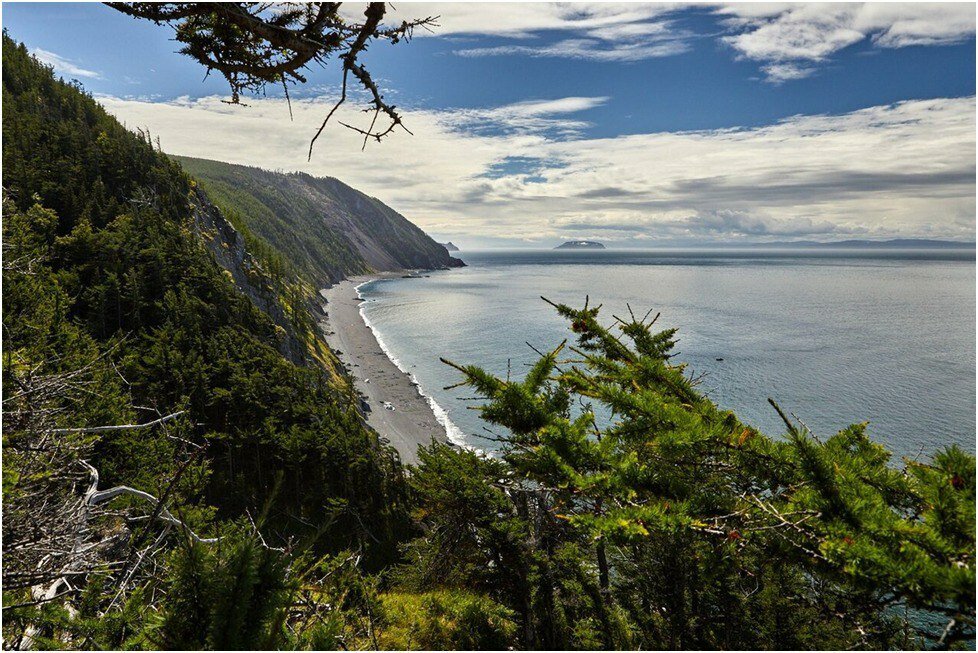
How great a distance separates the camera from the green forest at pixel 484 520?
106 inches

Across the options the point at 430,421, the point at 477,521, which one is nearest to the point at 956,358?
the point at 430,421

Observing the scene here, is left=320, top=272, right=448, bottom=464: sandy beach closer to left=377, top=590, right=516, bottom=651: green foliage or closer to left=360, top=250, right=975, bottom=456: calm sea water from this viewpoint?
left=360, top=250, right=975, bottom=456: calm sea water

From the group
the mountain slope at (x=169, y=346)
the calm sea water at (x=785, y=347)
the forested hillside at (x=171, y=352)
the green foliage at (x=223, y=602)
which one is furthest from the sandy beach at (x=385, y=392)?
the green foliage at (x=223, y=602)

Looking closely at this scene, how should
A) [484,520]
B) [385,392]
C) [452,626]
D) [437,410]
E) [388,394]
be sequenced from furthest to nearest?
[385,392]
[388,394]
[437,410]
[484,520]
[452,626]

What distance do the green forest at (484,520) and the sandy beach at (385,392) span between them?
1325 centimetres

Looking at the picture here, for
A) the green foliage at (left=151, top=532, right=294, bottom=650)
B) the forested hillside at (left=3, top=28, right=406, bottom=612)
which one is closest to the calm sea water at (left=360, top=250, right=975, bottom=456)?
the green foliage at (left=151, top=532, right=294, bottom=650)

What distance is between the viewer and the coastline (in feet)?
161

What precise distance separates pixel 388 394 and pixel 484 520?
5015 cm

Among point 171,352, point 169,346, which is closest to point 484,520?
point 171,352

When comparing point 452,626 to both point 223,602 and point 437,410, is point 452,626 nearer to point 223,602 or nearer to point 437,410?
point 223,602

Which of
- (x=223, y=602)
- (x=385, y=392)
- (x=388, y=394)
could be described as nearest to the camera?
(x=223, y=602)

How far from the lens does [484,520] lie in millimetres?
12156

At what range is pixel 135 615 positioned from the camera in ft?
13.5

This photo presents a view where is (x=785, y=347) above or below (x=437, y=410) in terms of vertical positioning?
above
